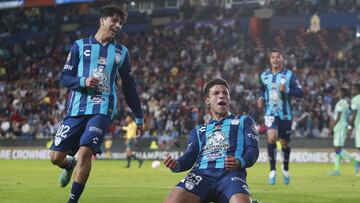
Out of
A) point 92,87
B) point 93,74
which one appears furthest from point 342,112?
point 92,87

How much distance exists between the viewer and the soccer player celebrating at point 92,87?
9.40m

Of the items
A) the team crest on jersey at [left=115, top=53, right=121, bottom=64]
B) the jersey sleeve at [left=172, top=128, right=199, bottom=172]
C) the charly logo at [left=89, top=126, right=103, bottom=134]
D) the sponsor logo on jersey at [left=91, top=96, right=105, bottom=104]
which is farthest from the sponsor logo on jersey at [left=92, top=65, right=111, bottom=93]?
the jersey sleeve at [left=172, top=128, right=199, bottom=172]

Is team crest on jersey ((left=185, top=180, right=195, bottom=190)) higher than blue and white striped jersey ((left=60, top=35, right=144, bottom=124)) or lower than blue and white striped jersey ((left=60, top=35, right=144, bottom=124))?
lower

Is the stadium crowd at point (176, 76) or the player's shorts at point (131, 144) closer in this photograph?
the player's shorts at point (131, 144)

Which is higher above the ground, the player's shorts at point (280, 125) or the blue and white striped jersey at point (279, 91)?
the blue and white striped jersey at point (279, 91)

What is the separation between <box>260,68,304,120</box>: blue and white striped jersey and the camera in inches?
641

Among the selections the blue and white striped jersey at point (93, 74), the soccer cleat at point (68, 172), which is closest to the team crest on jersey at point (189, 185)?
the blue and white striped jersey at point (93, 74)

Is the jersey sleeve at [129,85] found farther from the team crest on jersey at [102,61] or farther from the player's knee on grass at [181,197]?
the player's knee on grass at [181,197]

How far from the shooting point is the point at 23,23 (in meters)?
51.1

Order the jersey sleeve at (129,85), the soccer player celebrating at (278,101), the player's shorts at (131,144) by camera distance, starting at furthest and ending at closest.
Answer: the player's shorts at (131,144) < the soccer player celebrating at (278,101) < the jersey sleeve at (129,85)

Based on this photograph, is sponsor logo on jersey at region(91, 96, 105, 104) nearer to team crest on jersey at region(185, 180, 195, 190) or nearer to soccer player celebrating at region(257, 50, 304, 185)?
team crest on jersey at region(185, 180, 195, 190)

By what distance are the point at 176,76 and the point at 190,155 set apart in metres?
32.1

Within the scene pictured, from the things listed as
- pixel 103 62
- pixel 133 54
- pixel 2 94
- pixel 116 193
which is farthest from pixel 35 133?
pixel 103 62

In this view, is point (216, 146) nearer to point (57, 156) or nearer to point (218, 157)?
point (218, 157)
